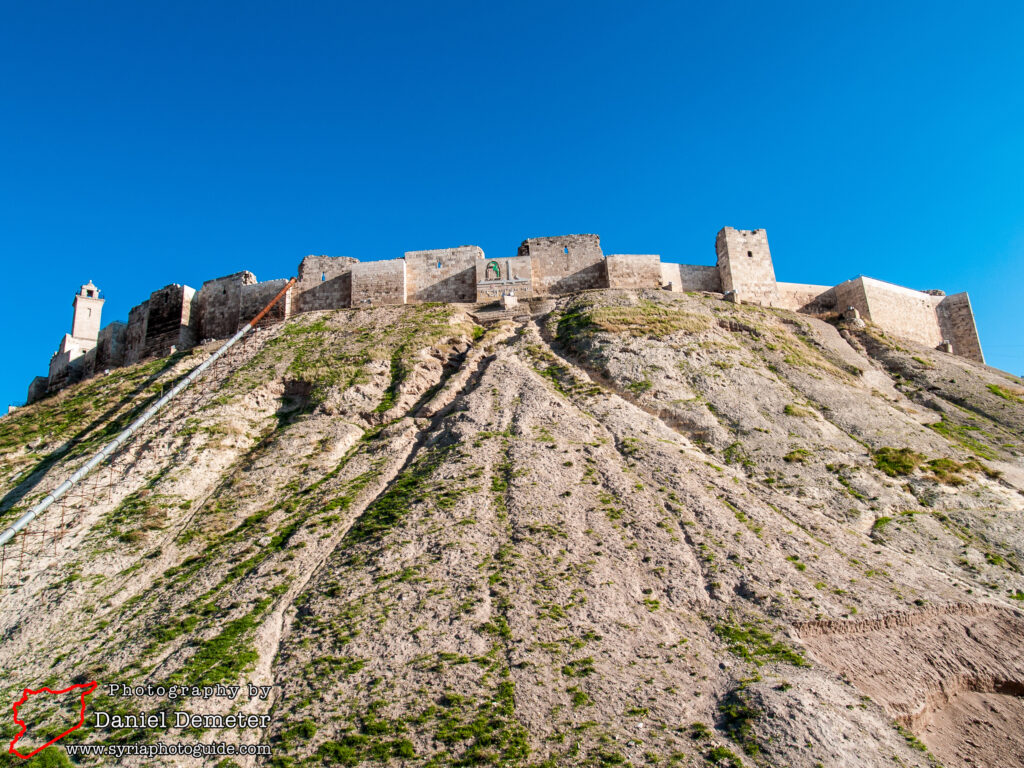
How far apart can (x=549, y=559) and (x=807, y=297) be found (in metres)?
26.0

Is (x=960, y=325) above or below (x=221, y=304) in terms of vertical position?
below

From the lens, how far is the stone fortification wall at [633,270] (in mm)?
31344

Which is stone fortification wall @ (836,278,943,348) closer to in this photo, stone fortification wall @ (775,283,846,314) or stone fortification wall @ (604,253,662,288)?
stone fortification wall @ (775,283,846,314)

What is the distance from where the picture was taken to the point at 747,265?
3203 cm

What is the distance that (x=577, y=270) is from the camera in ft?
105

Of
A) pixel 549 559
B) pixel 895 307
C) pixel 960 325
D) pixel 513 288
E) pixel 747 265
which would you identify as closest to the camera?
pixel 549 559

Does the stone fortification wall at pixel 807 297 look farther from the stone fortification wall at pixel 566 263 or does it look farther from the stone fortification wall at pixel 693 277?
the stone fortification wall at pixel 566 263

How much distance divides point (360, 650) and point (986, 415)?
71.7 feet

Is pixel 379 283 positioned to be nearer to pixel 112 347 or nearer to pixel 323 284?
pixel 323 284

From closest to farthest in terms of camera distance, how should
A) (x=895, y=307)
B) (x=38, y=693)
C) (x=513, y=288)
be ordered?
(x=38, y=693)
(x=513, y=288)
(x=895, y=307)

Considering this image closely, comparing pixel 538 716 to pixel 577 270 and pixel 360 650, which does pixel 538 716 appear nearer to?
pixel 360 650

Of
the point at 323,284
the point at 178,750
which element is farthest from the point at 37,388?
the point at 178,750

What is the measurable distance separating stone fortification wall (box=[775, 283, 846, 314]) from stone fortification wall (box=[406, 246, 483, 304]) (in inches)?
599

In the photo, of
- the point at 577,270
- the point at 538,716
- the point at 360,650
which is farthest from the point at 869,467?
the point at 577,270
